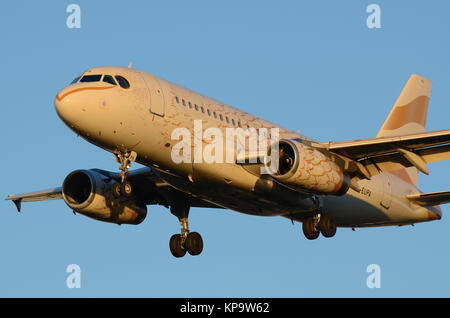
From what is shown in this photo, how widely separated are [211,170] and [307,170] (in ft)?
13.1

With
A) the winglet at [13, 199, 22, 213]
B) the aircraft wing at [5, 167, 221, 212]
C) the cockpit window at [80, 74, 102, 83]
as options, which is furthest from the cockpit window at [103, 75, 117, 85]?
the winglet at [13, 199, 22, 213]

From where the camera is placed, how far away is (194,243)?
4109 cm

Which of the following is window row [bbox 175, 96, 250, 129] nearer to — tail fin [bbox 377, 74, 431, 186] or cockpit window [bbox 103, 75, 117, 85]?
cockpit window [bbox 103, 75, 117, 85]

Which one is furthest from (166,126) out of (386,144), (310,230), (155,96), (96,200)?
(310,230)

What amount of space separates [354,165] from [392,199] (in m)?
6.25

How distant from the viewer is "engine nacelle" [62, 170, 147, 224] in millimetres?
40688

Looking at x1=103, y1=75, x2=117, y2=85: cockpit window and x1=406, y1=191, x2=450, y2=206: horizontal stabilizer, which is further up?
x1=103, y1=75, x2=117, y2=85: cockpit window

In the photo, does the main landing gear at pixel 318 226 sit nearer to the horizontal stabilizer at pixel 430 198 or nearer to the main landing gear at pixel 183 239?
the main landing gear at pixel 183 239

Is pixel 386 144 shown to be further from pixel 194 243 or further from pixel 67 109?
pixel 67 109

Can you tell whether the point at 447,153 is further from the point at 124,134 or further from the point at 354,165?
the point at 124,134

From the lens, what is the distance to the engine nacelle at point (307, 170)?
1387 inches

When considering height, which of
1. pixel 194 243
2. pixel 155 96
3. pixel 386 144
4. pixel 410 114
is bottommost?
pixel 194 243

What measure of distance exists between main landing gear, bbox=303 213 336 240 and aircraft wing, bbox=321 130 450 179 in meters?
3.27

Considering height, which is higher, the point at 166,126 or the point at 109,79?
the point at 109,79
